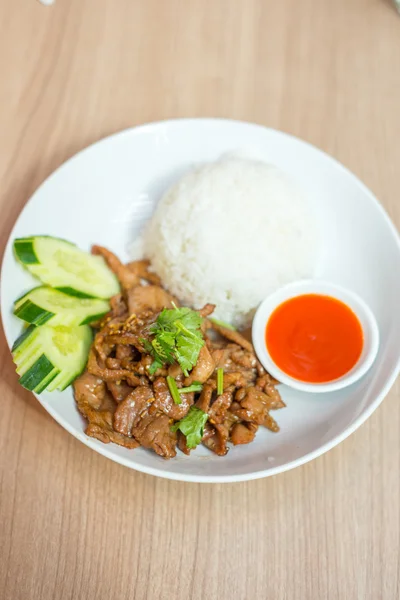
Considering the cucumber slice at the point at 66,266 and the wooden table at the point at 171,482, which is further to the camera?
the cucumber slice at the point at 66,266

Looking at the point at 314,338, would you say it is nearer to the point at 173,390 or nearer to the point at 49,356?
the point at 173,390

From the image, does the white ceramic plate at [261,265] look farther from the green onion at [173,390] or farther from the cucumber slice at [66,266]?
the green onion at [173,390]

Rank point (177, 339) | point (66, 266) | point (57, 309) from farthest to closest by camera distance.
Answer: point (66, 266) → point (57, 309) → point (177, 339)

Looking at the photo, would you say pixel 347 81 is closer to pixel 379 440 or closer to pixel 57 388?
pixel 379 440

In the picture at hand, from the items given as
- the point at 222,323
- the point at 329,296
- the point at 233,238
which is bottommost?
the point at 222,323

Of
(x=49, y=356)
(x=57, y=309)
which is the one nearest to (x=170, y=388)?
(x=49, y=356)

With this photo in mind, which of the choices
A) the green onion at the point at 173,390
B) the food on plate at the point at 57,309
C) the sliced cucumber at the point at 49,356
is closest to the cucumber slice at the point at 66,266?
the food on plate at the point at 57,309
